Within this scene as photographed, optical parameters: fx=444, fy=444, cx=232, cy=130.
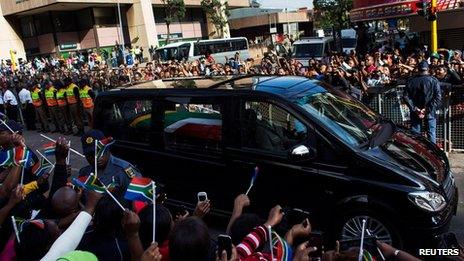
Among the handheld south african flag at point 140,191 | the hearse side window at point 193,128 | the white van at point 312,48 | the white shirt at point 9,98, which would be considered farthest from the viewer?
the white van at point 312,48

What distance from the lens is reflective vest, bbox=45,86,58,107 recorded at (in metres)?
12.9

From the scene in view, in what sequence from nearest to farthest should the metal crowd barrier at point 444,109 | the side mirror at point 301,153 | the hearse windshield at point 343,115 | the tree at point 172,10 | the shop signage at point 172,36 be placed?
the side mirror at point 301,153
the hearse windshield at point 343,115
the metal crowd barrier at point 444,109
the tree at point 172,10
the shop signage at point 172,36

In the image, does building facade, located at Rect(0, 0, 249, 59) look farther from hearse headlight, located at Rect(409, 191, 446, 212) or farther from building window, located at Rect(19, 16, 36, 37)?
hearse headlight, located at Rect(409, 191, 446, 212)

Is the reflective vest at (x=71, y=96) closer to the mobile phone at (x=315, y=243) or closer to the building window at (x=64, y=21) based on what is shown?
the mobile phone at (x=315, y=243)

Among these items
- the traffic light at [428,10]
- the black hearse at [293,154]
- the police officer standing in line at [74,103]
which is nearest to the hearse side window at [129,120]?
the black hearse at [293,154]

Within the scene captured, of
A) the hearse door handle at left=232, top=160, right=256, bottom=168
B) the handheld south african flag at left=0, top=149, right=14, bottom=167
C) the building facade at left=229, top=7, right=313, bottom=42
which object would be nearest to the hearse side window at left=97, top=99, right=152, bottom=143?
the hearse door handle at left=232, top=160, right=256, bottom=168

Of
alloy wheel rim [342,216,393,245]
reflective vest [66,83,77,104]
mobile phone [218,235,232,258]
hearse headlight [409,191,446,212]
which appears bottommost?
alloy wheel rim [342,216,393,245]

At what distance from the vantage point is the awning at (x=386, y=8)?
1865 cm

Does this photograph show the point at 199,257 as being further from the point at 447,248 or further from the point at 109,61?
the point at 109,61

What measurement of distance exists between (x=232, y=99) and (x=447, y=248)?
3.03 meters

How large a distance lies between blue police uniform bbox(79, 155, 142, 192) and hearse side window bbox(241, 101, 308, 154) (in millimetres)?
1343

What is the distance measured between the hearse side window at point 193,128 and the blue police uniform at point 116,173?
1.17 m

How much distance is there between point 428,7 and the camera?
12.7 meters

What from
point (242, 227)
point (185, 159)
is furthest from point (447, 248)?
point (185, 159)
